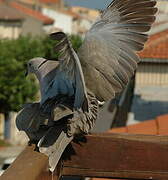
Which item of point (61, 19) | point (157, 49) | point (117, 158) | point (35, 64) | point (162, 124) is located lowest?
point (61, 19)

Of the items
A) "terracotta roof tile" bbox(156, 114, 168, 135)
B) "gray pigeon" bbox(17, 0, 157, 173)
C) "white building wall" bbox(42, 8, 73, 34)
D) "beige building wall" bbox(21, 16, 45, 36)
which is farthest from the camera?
"white building wall" bbox(42, 8, 73, 34)

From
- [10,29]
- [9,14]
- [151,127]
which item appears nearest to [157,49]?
[151,127]

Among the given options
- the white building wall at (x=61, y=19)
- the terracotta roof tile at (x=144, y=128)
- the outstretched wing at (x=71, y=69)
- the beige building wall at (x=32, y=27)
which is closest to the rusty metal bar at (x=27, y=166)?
the outstretched wing at (x=71, y=69)

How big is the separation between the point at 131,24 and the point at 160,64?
8935mm

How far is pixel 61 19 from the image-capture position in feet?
173

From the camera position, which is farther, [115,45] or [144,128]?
[144,128]

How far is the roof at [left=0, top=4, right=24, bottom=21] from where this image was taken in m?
40.5

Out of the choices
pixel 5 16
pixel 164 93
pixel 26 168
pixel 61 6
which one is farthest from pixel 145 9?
pixel 61 6

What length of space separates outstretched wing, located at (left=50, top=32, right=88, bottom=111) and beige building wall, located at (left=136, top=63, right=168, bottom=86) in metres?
9.14

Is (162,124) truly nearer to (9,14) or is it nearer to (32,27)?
(9,14)

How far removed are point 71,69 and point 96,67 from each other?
224 mm

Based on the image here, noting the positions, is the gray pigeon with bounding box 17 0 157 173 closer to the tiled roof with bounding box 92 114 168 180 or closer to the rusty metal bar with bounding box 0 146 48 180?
the rusty metal bar with bounding box 0 146 48 180

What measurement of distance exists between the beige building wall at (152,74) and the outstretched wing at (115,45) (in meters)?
8.83

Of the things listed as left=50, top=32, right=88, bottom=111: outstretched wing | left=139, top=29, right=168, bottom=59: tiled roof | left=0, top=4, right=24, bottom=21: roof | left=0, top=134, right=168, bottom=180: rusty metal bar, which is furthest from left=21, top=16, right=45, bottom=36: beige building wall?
left=50, top=32, right=88, bottom=111: outstretched wing
